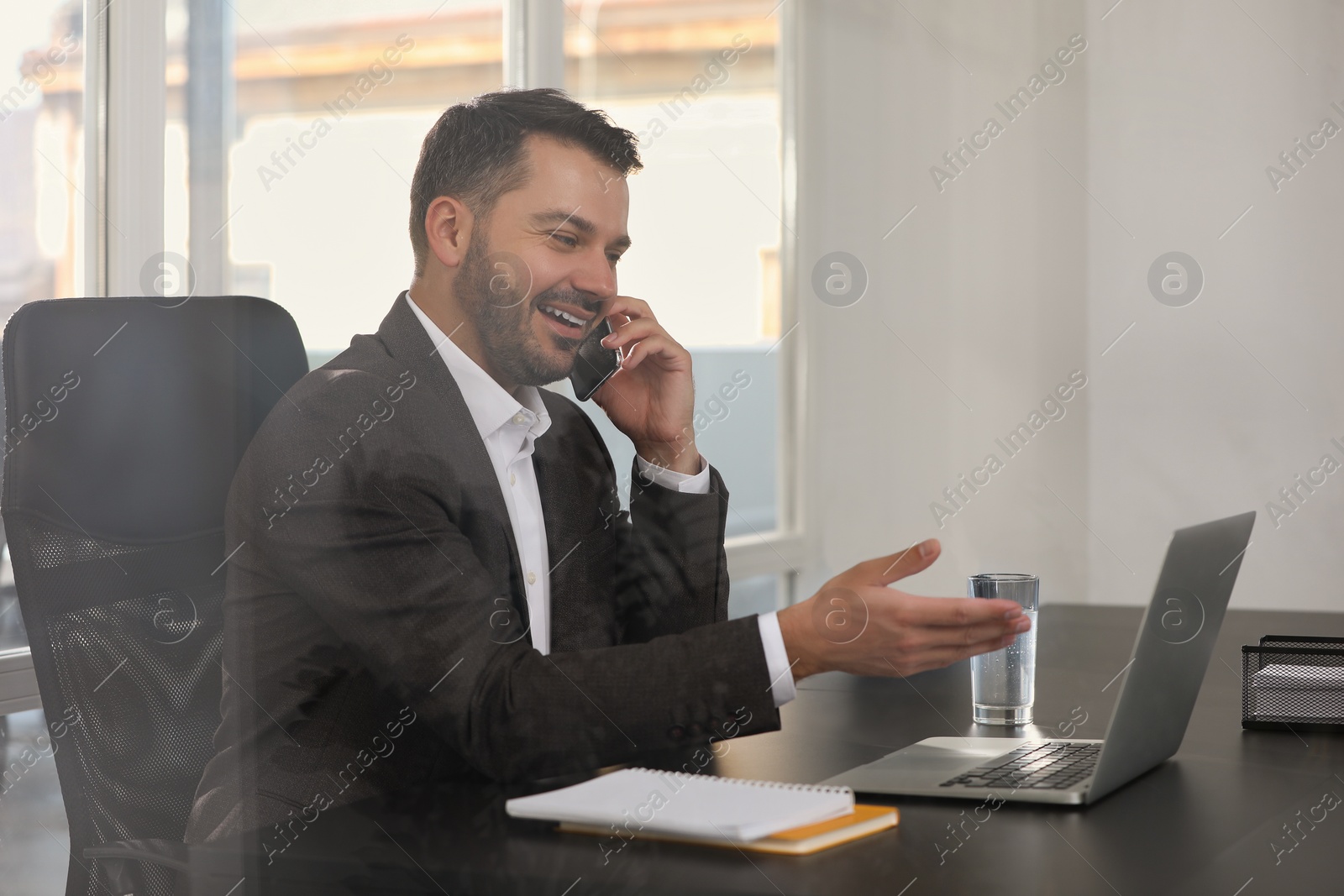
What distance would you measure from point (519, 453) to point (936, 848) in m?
0.71

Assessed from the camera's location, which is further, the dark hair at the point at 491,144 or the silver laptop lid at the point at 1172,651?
the dark hair at the point at 491,144

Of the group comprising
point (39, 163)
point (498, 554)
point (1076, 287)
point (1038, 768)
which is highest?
point (1076, 287)

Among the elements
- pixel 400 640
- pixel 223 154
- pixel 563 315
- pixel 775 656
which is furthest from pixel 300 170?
pixel 775 656

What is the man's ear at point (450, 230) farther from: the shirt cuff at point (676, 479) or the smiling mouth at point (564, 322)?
the shirt cuff at point (676, 479)

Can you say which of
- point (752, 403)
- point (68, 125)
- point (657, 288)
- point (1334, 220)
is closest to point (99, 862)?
point (68, 125)

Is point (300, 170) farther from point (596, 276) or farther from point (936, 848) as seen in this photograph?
point (936, 848)

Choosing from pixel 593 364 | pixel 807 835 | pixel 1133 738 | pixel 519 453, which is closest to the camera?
pixel 807 835

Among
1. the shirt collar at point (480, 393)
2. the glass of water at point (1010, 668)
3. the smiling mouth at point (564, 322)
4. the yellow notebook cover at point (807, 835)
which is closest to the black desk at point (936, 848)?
the yellow notebook cover at point (807, 835)

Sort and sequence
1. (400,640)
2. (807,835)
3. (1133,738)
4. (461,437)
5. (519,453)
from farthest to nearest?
(519,453), (461,437), (400,640), (1133,738), (807,835)

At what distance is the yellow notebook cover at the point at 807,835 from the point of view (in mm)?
669

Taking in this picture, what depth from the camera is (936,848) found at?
689 millimetres

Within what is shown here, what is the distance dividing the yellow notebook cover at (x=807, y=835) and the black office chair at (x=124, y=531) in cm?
47

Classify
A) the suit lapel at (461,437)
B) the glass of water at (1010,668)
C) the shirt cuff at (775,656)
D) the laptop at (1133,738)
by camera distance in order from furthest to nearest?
1. the suit lapel at (461,437)
2. the glass of water at (1010,668)
3. the shirt cuff at (775,656)
4. the laptop at (1133,738)

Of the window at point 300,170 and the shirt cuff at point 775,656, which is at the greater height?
the window at point 300,170
